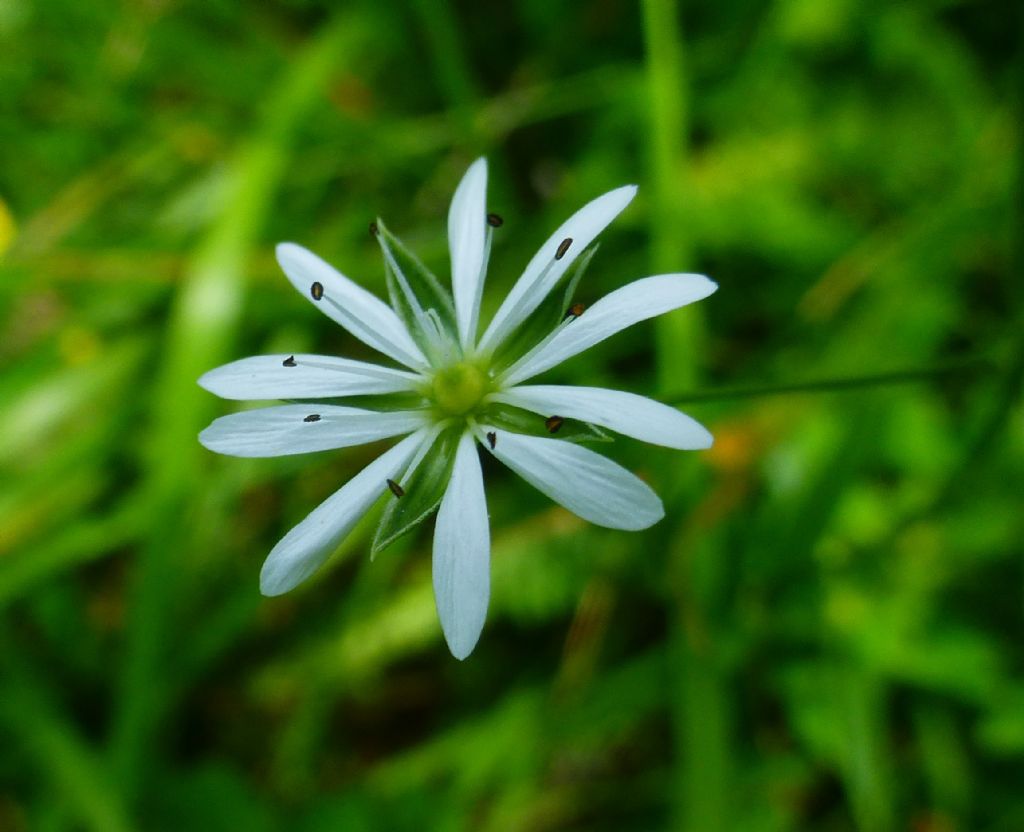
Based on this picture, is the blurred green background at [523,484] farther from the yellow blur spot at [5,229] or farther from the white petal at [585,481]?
the white petal at [585,481]

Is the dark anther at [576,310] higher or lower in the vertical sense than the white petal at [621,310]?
higher

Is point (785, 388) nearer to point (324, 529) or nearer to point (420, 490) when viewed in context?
point (420, 490)

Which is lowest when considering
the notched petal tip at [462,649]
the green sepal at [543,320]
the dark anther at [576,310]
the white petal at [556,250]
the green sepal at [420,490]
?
the notched petal tip at [462,649]

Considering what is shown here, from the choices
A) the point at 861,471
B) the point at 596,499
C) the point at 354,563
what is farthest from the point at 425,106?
the point at 596,499

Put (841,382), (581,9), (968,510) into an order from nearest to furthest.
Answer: (841,382)
(968,510)
(581,9)

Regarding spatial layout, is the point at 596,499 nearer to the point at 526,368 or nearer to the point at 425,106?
the point at 526,368

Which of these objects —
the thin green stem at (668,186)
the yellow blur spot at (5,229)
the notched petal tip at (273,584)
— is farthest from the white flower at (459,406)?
the yellow blur spot at (5,229)

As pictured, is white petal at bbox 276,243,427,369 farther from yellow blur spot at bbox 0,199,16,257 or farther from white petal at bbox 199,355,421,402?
yellow blur spot at bbox 0,199,16,257
